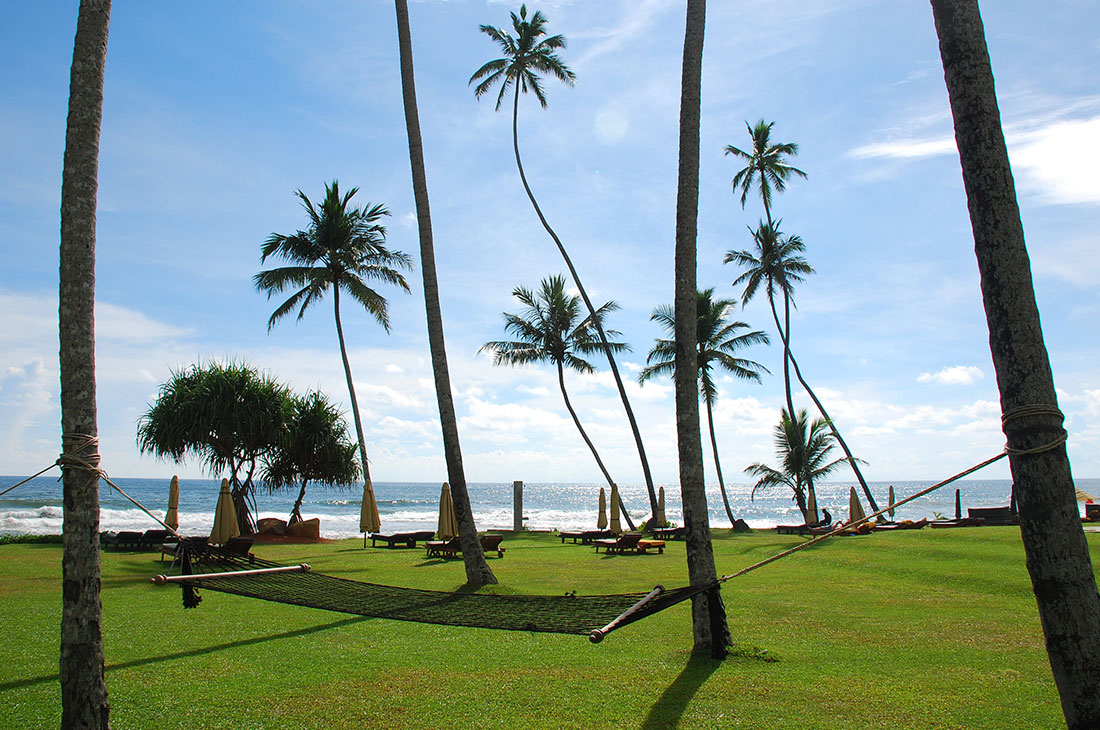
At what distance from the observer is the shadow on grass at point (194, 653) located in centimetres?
514

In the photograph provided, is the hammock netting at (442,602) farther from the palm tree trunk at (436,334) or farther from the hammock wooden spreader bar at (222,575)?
the palm tree trunk at (436,334)

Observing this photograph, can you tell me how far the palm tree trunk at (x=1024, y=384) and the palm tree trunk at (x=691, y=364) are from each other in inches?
112

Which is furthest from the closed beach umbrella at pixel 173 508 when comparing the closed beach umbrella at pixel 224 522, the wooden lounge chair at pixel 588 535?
the wooden lounge chair at pixel 588 535

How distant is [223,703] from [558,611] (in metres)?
2.37

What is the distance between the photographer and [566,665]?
5.93 metres

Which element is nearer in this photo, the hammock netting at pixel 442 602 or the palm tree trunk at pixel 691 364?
the hammock netting at pixel 442 602

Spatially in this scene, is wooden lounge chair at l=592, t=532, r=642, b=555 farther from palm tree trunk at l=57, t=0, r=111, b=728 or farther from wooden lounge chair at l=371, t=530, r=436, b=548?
palm tree trunk at l=57, t=0, r=111, b=728

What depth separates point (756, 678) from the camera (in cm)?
542

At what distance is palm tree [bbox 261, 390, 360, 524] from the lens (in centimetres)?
2142

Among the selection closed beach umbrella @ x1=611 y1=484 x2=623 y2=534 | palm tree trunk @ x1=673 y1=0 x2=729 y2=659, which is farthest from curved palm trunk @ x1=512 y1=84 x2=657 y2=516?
palm tree trunk @ x1=673 y1=0 x2=729 y2=659

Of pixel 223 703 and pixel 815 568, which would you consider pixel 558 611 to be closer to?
pixel 223 703

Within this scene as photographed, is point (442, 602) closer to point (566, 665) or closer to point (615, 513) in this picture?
point (566, 665)

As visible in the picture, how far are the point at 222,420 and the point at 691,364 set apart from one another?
1645cm

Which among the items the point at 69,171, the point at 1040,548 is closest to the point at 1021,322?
the point at 1040,548
